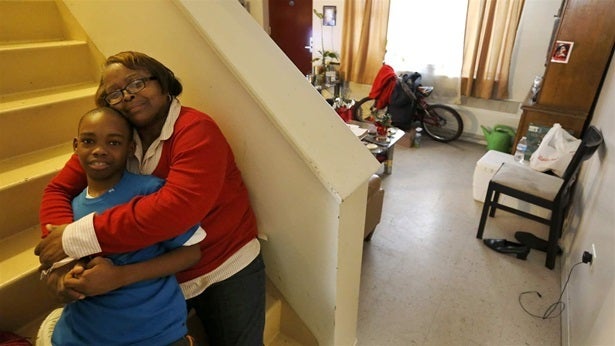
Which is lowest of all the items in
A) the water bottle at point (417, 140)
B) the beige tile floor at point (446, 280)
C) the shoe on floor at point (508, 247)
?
the beige tile floor at point (446, 280)

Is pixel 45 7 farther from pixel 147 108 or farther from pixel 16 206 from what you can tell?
pixel 147 108

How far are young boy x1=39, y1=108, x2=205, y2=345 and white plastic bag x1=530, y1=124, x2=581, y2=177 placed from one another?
266 centimetres

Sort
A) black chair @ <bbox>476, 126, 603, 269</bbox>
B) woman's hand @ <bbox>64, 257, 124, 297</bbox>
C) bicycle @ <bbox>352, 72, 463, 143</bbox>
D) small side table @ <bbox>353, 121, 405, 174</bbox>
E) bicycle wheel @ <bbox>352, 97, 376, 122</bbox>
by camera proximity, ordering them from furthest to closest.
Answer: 1. bicycle wheel @ <bbox>352, 97, 376, 122</bbox>
2. bicycle @ <bbox>352, 72, 463, 143</bbox>
3. small side table @ <bbox>353, 121, 405, 174</bbox>
4. black chair @ <bbox>476, 126, 603, 269</bbox>
5. woman's hand @ <bbox>64, 257, 124, 297</bbox>

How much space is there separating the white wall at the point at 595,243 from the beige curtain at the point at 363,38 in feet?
8.23

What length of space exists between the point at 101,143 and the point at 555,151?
294 cm

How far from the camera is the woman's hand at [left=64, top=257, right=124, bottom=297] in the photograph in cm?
83

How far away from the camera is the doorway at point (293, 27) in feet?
15.4

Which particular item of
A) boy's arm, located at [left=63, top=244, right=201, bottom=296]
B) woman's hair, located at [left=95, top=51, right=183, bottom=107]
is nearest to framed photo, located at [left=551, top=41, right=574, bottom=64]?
woman's hair, located at [left=95, top=51, right=183, bottom=107]

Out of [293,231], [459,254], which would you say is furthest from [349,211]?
[459,254]

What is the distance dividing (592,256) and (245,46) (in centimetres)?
190

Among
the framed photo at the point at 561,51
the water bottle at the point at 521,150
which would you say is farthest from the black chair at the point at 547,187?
the framed photo at the point at 561,51

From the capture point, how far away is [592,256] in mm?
1682

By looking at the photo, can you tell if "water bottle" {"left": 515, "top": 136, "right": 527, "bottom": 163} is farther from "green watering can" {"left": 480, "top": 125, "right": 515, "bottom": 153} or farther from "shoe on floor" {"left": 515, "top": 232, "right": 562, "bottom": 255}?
"green watering can" {"left": 480, "top": 125, "right": 515, "bottom": 153}

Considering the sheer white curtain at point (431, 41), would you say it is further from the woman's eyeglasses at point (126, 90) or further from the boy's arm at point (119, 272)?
the boy's arm at point (119, 272)
